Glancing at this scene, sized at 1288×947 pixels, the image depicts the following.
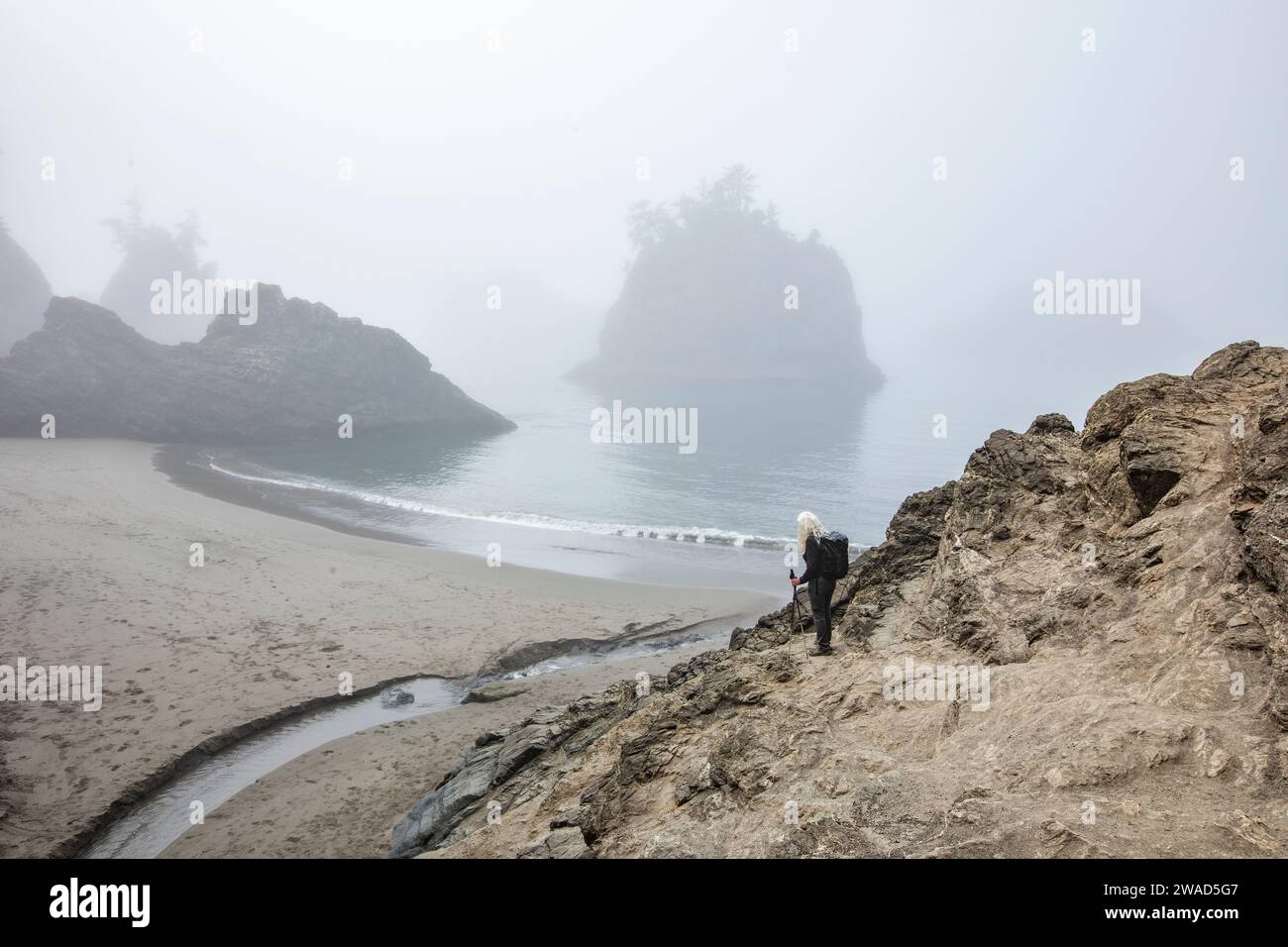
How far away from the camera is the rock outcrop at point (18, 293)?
75.0m

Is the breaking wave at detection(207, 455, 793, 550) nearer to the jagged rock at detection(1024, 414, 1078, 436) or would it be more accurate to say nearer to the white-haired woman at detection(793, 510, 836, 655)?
the jagged rock at detection(1024, 414, 1078, 436)

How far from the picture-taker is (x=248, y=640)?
1509cm

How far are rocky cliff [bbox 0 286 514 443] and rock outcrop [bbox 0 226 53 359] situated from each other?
108 ft

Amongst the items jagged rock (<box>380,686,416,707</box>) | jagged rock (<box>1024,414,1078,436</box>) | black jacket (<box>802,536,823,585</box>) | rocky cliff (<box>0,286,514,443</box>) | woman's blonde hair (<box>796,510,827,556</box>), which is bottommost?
jagged rock (<box>380,686,416,707</box>)

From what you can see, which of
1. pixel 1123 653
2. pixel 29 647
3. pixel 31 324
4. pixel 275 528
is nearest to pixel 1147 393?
pixel 1123 653

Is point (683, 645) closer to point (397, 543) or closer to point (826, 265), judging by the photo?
point (397, 543)

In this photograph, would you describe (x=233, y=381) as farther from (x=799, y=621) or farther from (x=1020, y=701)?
(x=1020, y=701)

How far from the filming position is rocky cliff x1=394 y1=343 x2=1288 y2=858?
467cm

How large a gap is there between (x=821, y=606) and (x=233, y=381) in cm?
5643

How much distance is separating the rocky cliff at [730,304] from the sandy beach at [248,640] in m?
106

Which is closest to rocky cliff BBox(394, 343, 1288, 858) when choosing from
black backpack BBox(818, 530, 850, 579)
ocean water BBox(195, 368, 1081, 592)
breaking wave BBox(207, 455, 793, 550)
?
black backpack BBox(818, 530, 850, 579)

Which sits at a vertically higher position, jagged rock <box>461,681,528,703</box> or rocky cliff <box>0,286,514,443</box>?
rocky cliff <box>0,286,514,443</box>

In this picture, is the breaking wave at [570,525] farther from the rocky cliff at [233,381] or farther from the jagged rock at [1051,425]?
the jagged rock at [1051,425]
